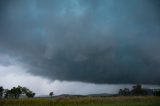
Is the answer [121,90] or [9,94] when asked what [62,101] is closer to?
[9,94]

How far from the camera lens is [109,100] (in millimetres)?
61781

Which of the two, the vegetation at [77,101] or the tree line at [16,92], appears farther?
the tree line at [16,92]

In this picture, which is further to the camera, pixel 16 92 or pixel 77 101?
pixel 16 92

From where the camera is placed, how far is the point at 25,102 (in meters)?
56.2

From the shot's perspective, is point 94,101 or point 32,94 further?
point 32,94

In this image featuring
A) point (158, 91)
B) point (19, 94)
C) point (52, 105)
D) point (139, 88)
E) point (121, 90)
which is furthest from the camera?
point (121, 90)

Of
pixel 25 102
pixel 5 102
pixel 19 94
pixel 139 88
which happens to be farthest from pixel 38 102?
pixel 139 88

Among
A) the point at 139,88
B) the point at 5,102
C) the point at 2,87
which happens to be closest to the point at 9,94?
the point at 2,87

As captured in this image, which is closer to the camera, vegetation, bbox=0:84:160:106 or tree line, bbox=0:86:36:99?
vegetation, bbox=0:84:160:106

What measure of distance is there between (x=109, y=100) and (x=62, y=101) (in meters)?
10.7

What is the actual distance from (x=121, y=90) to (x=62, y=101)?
4802 inches

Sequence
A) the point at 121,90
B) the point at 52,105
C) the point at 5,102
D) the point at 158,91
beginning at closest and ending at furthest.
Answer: the point at 52,105 → the point at 5,102 → the point at 158,91 → the point at 121,90

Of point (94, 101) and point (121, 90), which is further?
point (121, 90)

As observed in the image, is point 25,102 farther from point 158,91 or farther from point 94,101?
point 158,91
